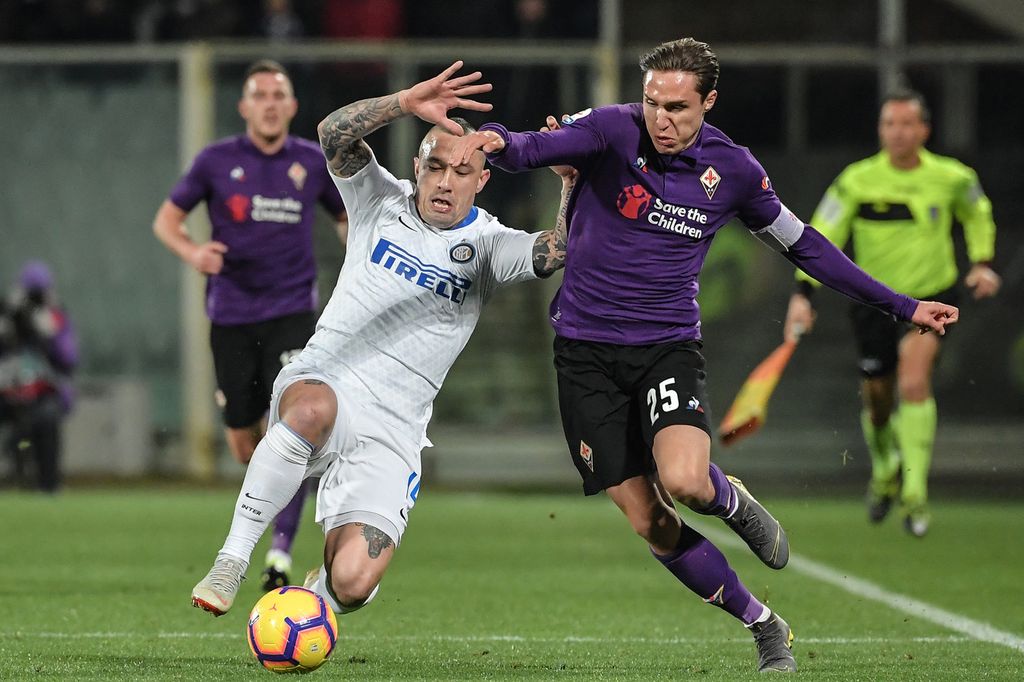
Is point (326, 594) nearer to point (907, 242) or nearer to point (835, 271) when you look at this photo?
point (835, 271)

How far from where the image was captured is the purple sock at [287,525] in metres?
7.96

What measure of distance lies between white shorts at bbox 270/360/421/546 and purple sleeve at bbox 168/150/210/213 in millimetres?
2805

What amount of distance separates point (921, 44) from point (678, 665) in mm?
12624

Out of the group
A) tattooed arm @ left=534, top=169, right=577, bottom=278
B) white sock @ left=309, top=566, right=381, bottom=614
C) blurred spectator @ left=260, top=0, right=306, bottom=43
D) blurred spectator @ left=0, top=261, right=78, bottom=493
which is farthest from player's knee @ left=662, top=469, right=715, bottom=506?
blurred spectator @ left=260, top=0, right=306, bottom=43

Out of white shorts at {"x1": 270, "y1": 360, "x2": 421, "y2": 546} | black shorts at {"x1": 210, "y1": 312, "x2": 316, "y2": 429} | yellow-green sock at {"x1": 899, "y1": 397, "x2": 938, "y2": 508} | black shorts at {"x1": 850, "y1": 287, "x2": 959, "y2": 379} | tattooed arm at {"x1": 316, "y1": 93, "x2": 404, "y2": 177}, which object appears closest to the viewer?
tattooed arm at {"x1": 316, "y1": 93, "x2": 404, "y2": 177}

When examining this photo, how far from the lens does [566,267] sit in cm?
620

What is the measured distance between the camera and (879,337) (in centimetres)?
1067

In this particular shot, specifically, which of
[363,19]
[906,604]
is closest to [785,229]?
[906,604]

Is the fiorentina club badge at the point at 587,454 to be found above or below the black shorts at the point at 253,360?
above

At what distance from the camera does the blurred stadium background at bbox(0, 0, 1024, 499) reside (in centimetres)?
1589

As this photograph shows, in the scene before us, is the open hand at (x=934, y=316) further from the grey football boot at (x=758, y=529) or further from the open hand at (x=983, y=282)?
the open hand at (x=983, y=282)

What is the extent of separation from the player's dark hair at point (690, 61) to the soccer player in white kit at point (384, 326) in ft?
1.69

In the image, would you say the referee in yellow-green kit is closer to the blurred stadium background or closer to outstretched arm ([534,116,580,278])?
outstretched arm ([534,116,580,278])

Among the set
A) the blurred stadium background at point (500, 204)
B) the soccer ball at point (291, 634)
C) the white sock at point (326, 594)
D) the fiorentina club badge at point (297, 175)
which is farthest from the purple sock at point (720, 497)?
the blurred stadium background at point (500, 204)
